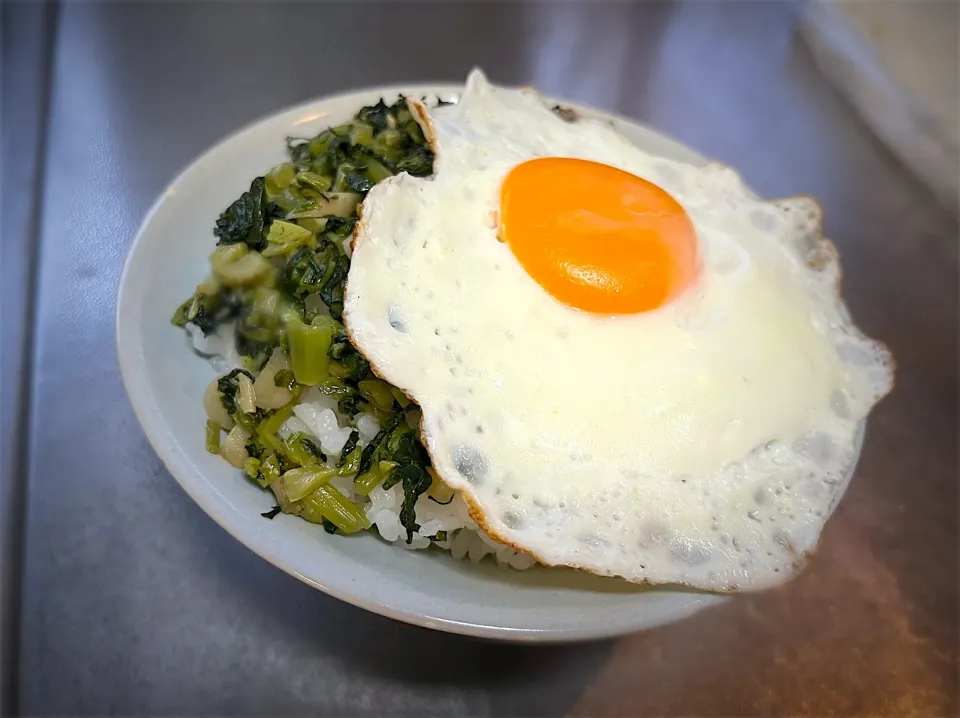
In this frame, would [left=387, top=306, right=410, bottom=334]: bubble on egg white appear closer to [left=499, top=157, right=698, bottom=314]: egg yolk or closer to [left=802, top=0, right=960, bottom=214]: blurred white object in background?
[left=499, top=157, right=698, bottom=314]: egg yolk

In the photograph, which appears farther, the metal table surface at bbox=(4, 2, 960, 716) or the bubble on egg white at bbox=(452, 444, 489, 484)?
the metal table surface at bbox=(4, 2, 960, 716)

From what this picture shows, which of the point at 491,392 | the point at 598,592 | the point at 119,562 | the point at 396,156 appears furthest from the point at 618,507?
the point at 119,562

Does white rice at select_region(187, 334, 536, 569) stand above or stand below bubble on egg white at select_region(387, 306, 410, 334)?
below

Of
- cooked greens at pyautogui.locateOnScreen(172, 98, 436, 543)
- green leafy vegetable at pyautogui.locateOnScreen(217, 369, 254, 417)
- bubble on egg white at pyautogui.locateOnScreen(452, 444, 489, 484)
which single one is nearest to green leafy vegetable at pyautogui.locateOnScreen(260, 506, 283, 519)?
cooked greens at pyautogui.locateOnScreen(172, 98, 436, 543)

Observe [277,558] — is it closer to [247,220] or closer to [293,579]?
[293,579]

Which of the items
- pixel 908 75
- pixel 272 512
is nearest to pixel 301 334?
pixel 272 512
